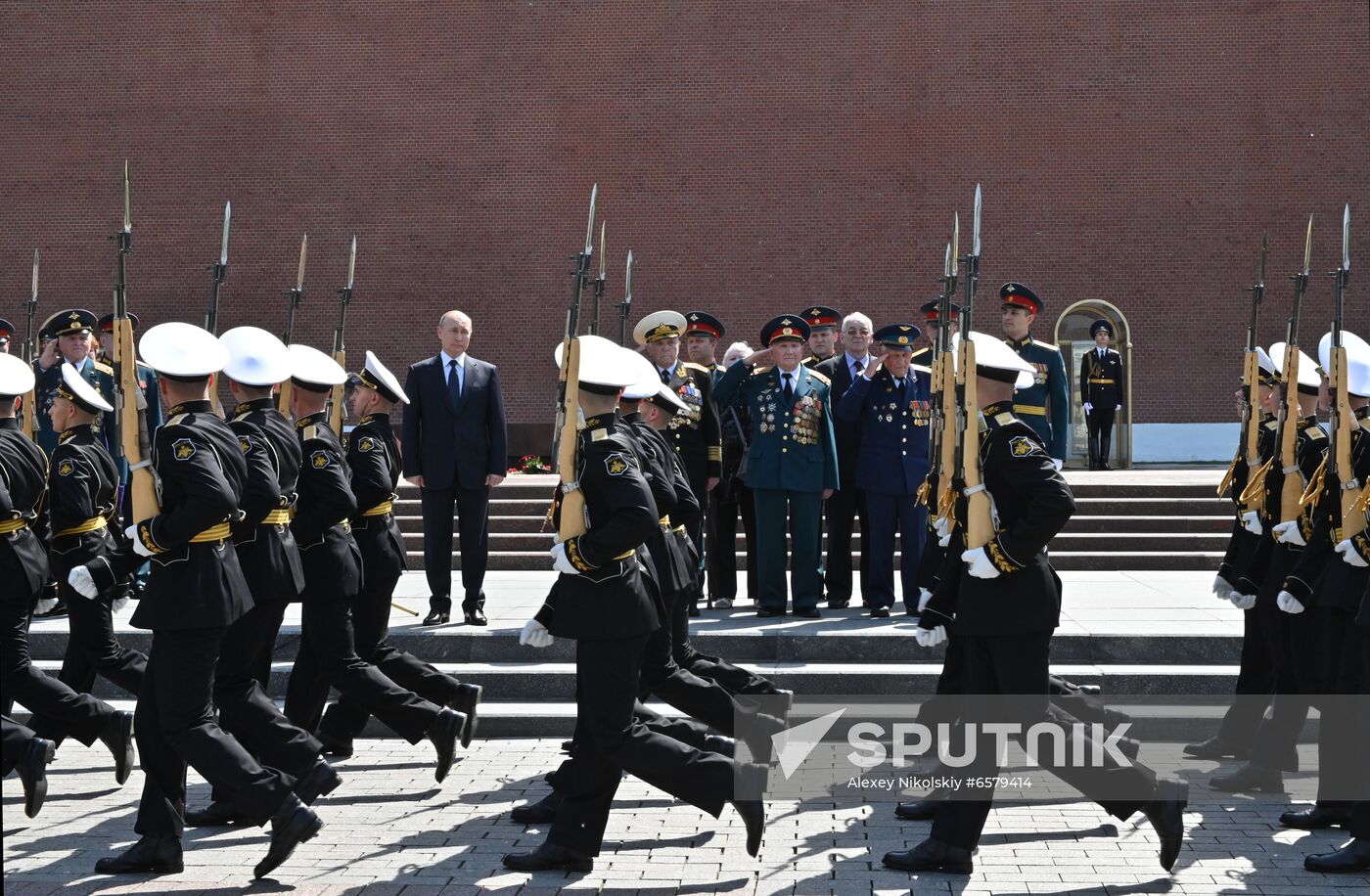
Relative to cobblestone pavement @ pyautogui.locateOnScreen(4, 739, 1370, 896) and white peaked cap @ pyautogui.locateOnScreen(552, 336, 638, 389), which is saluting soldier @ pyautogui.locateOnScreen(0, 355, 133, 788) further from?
white peaked cap @ pyautogui.locateOnScreen(552, 336, 638, 389)

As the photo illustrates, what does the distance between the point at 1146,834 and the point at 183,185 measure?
65.3 feet

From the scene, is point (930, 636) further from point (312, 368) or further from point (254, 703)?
point (312, 368)

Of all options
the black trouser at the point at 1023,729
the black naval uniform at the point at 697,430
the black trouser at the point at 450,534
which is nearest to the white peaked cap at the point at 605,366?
the black trouser at the point at 1023,729

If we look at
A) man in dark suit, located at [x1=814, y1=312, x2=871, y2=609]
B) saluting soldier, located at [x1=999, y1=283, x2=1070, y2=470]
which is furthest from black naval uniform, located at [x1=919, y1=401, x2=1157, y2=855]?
man in dark suit, located at [x1=814, y1=312, x2=871, y2=609]

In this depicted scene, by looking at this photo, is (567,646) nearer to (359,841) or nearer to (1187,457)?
(359,841)

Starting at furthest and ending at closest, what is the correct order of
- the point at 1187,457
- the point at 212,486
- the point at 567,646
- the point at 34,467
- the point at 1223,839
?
the point at 1187,457
the point at 567,646
the point at 34,467
the point at 1223,839
the point at 212,486

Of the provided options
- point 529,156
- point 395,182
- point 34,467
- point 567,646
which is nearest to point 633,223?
point 529,156

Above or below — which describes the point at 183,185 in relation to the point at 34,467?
above

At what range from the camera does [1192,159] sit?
68.8ft

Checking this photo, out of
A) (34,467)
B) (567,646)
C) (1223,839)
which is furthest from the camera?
(567,646)

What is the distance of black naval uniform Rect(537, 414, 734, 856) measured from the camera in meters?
4.48

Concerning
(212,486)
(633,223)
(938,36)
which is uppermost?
(938,36)

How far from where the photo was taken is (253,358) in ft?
17.4

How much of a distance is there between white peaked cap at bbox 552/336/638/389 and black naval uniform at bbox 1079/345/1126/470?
1439cm
